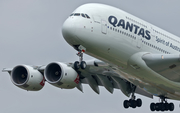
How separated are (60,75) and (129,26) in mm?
6860

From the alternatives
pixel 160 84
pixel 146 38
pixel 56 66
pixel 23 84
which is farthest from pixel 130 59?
pixel 23 84

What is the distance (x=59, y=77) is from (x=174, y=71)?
7.97 m

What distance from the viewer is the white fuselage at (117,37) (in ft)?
70.0

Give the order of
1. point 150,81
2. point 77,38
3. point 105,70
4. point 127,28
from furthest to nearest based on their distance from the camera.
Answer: point 105,70
point 150,81
point 127,28
point 77,38

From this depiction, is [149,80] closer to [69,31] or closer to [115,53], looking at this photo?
[115,53]

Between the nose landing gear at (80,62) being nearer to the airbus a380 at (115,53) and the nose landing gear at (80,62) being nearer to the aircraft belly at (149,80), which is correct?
the airbus a380 at (115,53)

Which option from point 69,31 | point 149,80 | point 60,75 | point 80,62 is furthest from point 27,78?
point 149,80

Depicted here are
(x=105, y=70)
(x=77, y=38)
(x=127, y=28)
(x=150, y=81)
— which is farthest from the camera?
(x=105, y=70)

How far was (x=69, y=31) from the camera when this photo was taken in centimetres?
2083

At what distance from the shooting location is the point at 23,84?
92.1 feet

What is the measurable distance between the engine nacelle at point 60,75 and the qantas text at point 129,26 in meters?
6.05

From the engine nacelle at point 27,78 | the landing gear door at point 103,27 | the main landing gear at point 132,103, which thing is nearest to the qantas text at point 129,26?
the landing gear door at point 103,27

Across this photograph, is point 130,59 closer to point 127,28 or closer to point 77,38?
point 127,28

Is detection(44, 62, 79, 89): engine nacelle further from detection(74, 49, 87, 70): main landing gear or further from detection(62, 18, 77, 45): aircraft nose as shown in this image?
detection(62, 18, 77, 45): aircraft nose
